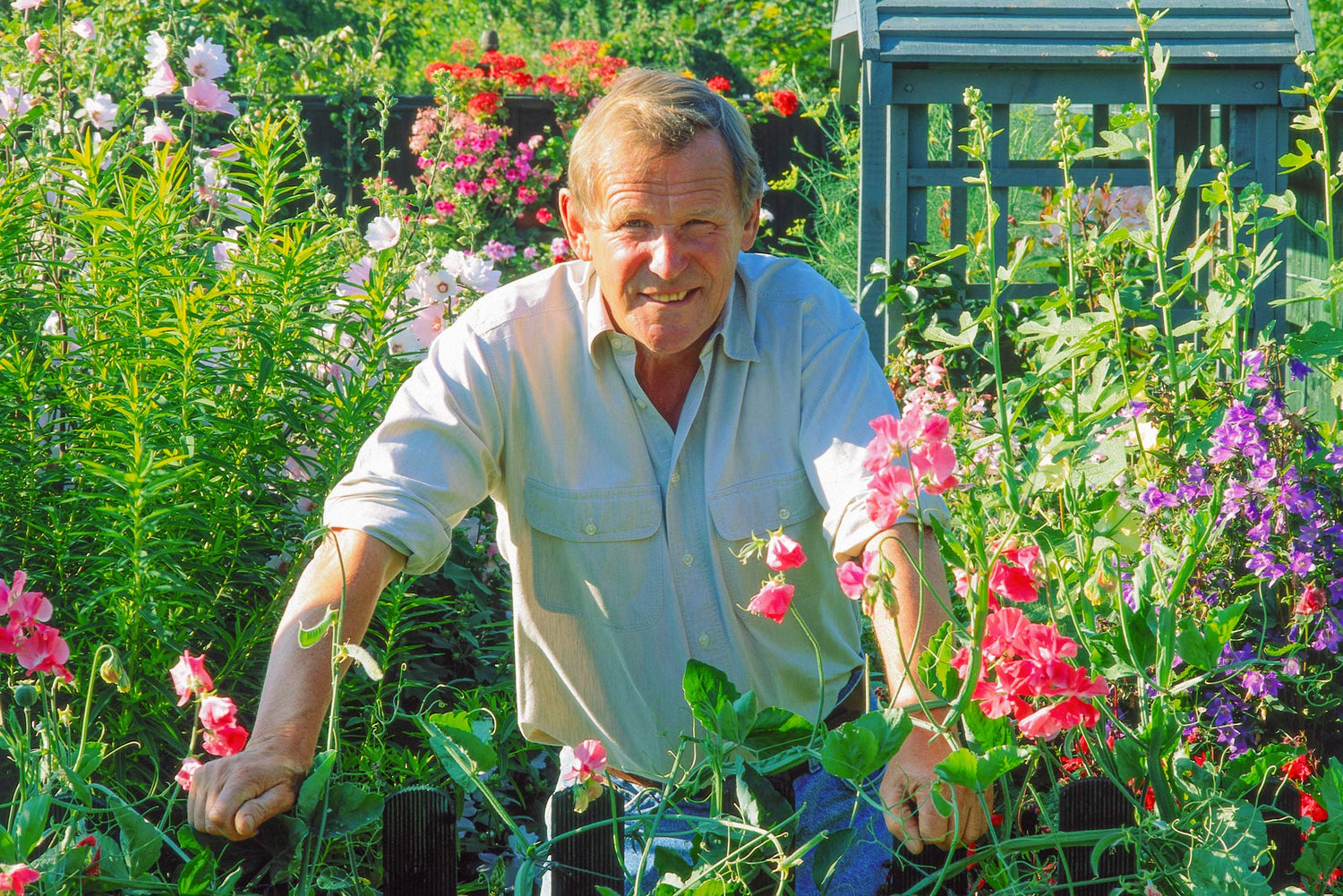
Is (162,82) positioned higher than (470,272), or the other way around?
(162,82)

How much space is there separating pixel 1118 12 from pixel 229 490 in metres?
3.19

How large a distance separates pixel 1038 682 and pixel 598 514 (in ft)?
2.97

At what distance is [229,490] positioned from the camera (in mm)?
2051

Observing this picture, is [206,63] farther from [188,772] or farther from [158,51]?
[188,772]

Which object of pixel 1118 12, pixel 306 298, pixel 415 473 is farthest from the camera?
pixel 1118 12

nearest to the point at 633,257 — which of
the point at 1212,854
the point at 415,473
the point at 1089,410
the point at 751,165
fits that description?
the point at 751,165

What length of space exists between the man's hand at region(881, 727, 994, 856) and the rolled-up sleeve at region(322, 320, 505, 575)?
62 centimetres

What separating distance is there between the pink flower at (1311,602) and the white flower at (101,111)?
266cm

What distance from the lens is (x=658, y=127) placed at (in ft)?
5.65

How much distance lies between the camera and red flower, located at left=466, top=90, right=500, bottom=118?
748 cm

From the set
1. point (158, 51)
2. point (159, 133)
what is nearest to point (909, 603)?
point (159, 133)

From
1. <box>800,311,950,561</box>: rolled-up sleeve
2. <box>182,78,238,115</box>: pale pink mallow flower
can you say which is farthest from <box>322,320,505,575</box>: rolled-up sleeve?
<box>182,78,238,115</box>: pale pink mallow flower

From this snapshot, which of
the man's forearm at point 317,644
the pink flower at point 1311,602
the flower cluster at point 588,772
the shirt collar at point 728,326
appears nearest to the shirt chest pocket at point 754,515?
the shirt collar at point 728,326

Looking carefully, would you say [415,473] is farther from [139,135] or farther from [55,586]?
[139,135]
